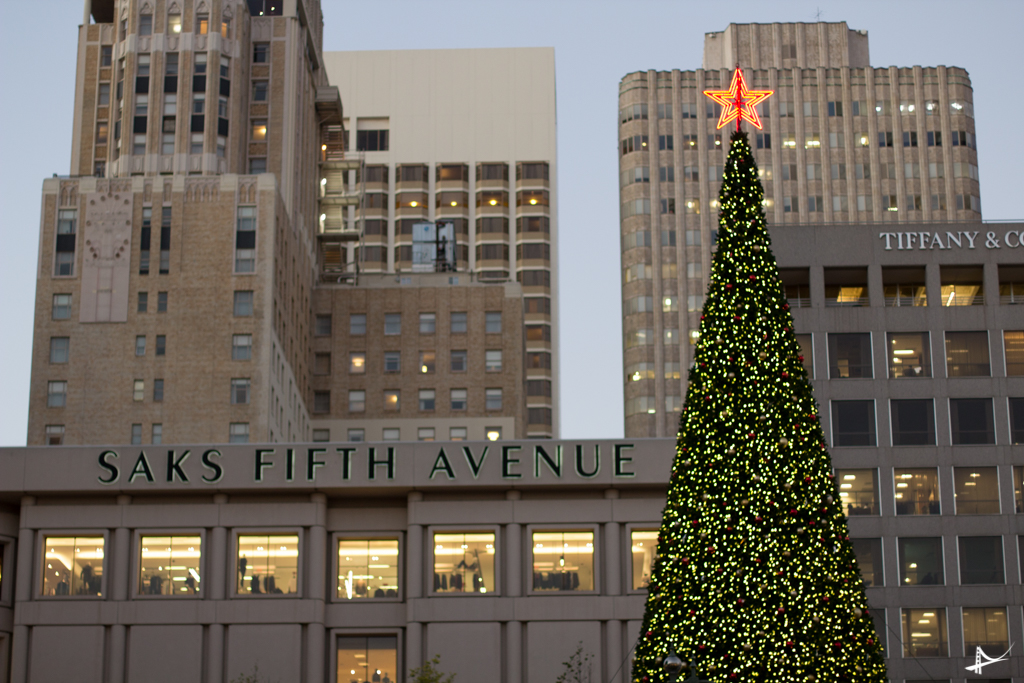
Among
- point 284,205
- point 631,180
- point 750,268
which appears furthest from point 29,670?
point 631,180

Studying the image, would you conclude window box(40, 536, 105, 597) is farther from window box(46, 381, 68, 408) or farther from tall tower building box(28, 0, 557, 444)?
window box(46, 381, 68, 408)

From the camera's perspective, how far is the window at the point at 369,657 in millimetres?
60031

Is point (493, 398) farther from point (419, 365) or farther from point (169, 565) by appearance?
point (169, 565)

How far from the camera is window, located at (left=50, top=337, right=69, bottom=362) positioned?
10788 centimetres

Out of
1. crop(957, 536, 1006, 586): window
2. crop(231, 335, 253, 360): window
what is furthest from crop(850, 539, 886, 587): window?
crop(231, 335, 253, 360): window

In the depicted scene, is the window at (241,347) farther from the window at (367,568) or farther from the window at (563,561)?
the window at (563,561)

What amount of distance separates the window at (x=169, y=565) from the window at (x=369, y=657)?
22.4 ft

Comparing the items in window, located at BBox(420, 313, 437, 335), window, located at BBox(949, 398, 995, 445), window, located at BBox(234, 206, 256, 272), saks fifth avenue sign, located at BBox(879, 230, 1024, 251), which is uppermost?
window, located at BBox(234, 206, 256, 272)

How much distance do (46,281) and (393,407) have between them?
34.0 m

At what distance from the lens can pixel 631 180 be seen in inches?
6388

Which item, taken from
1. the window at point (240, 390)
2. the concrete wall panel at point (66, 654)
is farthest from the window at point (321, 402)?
the concrete wall panel at point (66, 654)

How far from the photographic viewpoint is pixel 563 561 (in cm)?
6034

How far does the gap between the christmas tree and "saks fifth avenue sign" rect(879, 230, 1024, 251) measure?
142 feet

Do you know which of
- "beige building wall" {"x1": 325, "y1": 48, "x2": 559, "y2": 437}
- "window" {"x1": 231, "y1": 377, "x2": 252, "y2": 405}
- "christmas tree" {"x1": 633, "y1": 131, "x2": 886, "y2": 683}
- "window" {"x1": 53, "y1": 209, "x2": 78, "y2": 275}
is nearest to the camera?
"christmas tree" {"x1": 633, "y1": 131, "x2": 886, "y2": 683}
